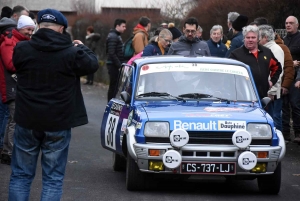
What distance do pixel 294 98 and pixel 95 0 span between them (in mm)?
28579

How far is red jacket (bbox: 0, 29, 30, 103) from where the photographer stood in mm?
10766

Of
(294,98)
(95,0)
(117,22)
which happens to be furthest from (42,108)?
(95,0)

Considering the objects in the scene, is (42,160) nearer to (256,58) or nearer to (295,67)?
(256,58)

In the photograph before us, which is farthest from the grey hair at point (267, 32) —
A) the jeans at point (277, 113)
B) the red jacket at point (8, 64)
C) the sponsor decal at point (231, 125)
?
the sponsor decal at point (231, 125)

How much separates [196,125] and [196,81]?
53.0 inches

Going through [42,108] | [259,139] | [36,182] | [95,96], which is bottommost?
[95,96]

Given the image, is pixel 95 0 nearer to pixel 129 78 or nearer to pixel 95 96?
pixel 95 96

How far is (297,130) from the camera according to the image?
1445 cm

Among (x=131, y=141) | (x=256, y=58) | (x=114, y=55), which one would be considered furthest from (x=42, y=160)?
(x=114, y=55)

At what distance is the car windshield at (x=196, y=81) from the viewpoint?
10.1 m

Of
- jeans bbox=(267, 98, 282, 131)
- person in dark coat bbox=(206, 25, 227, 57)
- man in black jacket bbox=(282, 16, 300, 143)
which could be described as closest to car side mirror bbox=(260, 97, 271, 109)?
jeans bbox=(267, 98, 282, 131)

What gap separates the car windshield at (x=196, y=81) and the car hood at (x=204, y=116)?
508mm

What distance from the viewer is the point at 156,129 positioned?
8992 mm

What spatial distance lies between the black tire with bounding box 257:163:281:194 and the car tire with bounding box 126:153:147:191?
1.31 metres
